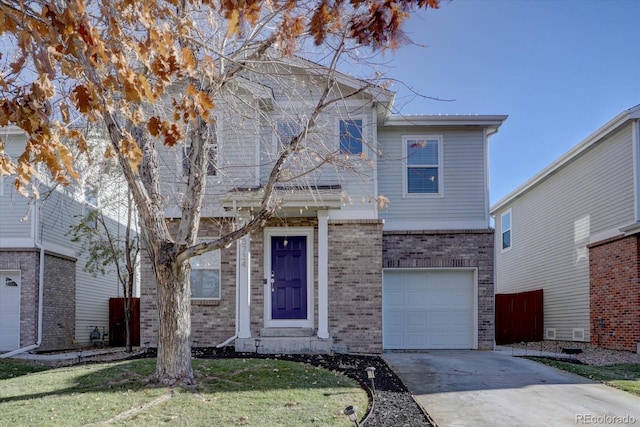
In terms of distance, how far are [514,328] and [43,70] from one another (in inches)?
584

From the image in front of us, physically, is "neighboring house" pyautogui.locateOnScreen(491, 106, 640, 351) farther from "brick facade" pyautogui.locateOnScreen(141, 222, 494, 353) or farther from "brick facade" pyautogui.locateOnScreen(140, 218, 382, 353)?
"brick facade" pyautogui.locateOnScreen(140, 218, 382, 353)

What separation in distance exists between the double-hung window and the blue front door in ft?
4.24

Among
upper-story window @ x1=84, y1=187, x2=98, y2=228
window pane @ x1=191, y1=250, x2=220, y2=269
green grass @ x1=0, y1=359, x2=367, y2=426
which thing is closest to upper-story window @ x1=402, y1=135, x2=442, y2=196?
window pane @ x1=191, y1=250, x2=220, y2=269

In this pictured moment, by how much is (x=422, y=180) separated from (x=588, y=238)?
496 cm

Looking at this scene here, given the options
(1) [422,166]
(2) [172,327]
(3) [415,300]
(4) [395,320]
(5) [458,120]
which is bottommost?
(4) [395,320]

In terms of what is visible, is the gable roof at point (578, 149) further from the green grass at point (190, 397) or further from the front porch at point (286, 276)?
the green grass at point (190, 397)

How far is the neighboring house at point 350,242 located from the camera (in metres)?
11.0

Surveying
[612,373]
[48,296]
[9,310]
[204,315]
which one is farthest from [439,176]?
[9,310]

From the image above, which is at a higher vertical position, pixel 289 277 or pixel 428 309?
pixel 289 277

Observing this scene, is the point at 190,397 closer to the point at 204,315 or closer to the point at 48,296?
the point at 204,315

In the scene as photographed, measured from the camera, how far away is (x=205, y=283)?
1197 centimetres

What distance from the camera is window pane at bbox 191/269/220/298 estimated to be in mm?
11930

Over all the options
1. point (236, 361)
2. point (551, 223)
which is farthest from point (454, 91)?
point (551, 223)

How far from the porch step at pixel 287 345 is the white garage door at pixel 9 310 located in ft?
20.8
